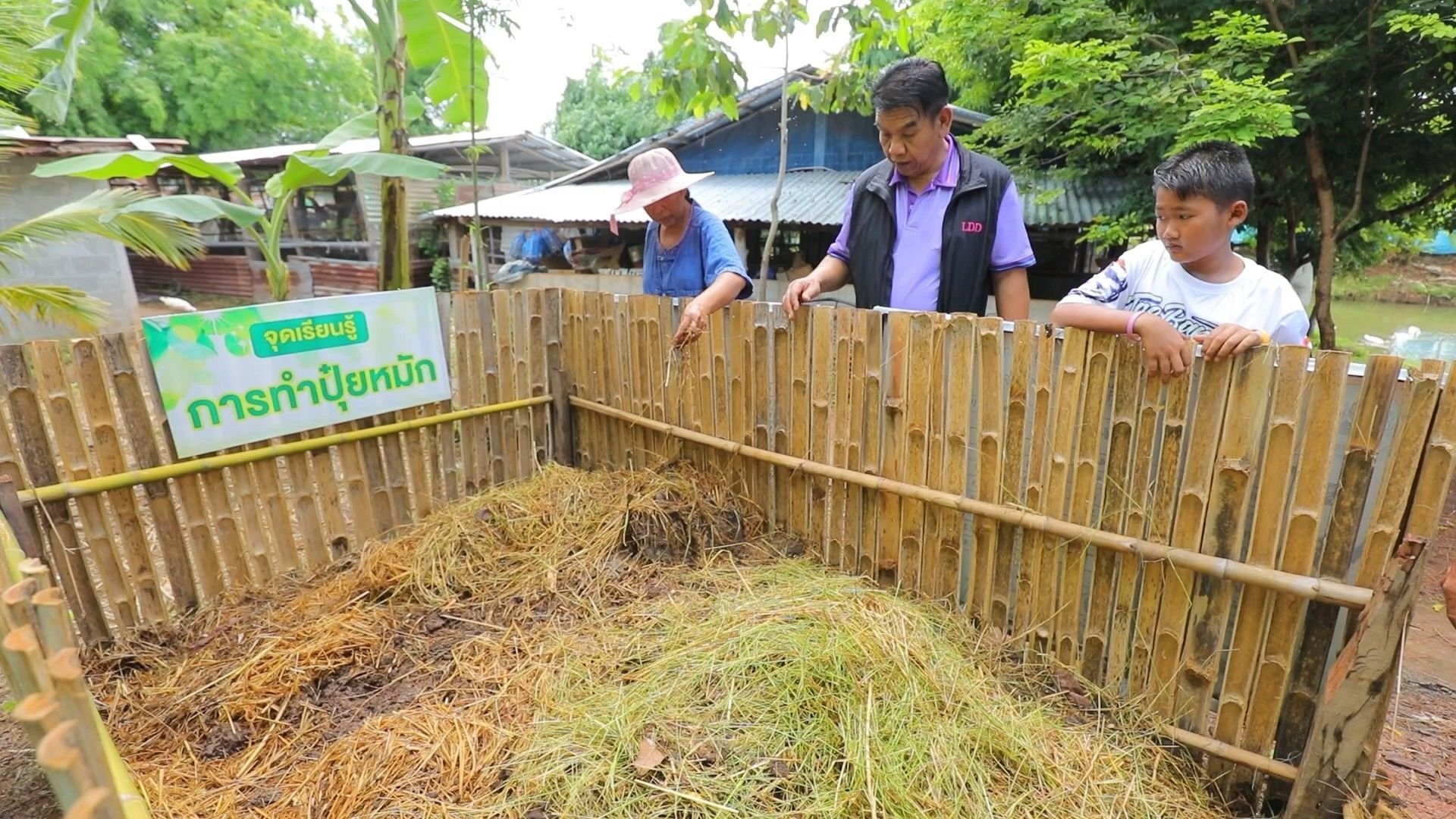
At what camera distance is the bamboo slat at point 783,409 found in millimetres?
2840

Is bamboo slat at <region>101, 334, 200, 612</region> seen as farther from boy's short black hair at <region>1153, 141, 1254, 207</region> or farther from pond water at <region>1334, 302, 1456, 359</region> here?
pond water at <region>1334, 302, 1456, 359</region>

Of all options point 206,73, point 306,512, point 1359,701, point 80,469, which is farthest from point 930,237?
point 206,73

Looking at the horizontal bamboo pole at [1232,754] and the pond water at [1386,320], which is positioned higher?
the horizontal bamboo pole at [1232,754]

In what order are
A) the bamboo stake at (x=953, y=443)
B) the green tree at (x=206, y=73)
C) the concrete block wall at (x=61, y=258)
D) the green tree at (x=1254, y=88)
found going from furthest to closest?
the green tree at (x=206, y=73) → the concrete block wall at (x=61, y=258) → the green tree at (x=1254, y=88) → the bamboo stake at (x=953, y=443)

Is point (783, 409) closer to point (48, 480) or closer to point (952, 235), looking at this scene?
point (952, 235)

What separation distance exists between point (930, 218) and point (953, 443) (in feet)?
2.83

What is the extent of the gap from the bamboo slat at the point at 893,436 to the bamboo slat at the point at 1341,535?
3.93 feet

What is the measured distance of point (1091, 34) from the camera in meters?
6.26

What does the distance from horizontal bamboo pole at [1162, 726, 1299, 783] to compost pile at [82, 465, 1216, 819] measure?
74mm

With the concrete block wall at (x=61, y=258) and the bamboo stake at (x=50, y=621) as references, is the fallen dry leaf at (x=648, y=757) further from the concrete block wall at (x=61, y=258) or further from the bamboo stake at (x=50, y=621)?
the concrete block wall at (x=61, y=258)

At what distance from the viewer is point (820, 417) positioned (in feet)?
9.16

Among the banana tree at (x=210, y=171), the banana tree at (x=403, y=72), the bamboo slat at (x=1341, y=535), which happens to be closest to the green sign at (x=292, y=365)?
the banana tree at (x=210, y=171)

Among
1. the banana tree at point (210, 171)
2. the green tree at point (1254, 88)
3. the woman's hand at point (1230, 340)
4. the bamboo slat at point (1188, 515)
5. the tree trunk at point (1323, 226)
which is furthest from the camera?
the tree trunk at point (1323, 226)

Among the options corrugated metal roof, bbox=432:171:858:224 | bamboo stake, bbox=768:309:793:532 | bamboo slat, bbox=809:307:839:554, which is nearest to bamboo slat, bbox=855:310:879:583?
bamboo slat, bbox=809:307:839:554
